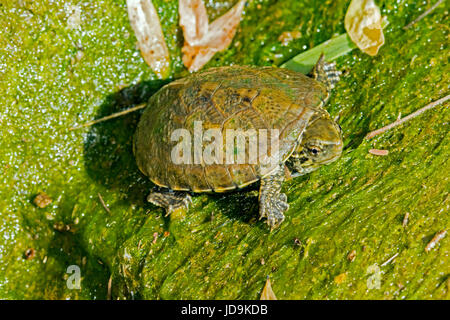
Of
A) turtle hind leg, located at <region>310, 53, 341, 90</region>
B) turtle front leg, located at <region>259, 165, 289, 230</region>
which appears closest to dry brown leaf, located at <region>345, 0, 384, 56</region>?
turtle hind leg, located at <region>310, 53, 341, 90</region>

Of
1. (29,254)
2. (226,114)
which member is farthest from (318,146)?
(29,254)

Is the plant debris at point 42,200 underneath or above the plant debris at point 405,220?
above

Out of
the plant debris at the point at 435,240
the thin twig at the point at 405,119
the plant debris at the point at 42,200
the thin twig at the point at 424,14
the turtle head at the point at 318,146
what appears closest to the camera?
the plant debris at the point at 435,240

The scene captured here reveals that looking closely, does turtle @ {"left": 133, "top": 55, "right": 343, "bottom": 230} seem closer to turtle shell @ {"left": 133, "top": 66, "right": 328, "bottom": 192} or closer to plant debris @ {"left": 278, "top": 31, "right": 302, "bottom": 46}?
turtle shell @ {"left": 133, "top": 66, "right": 328, "bottom": 192}

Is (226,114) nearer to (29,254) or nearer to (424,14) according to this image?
(424,14)

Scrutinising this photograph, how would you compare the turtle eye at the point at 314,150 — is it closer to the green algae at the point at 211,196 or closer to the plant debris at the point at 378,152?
the green algae at the point at 211,196

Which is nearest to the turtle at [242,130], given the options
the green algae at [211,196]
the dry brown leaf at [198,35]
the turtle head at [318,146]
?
the turtle head at [318,146]
